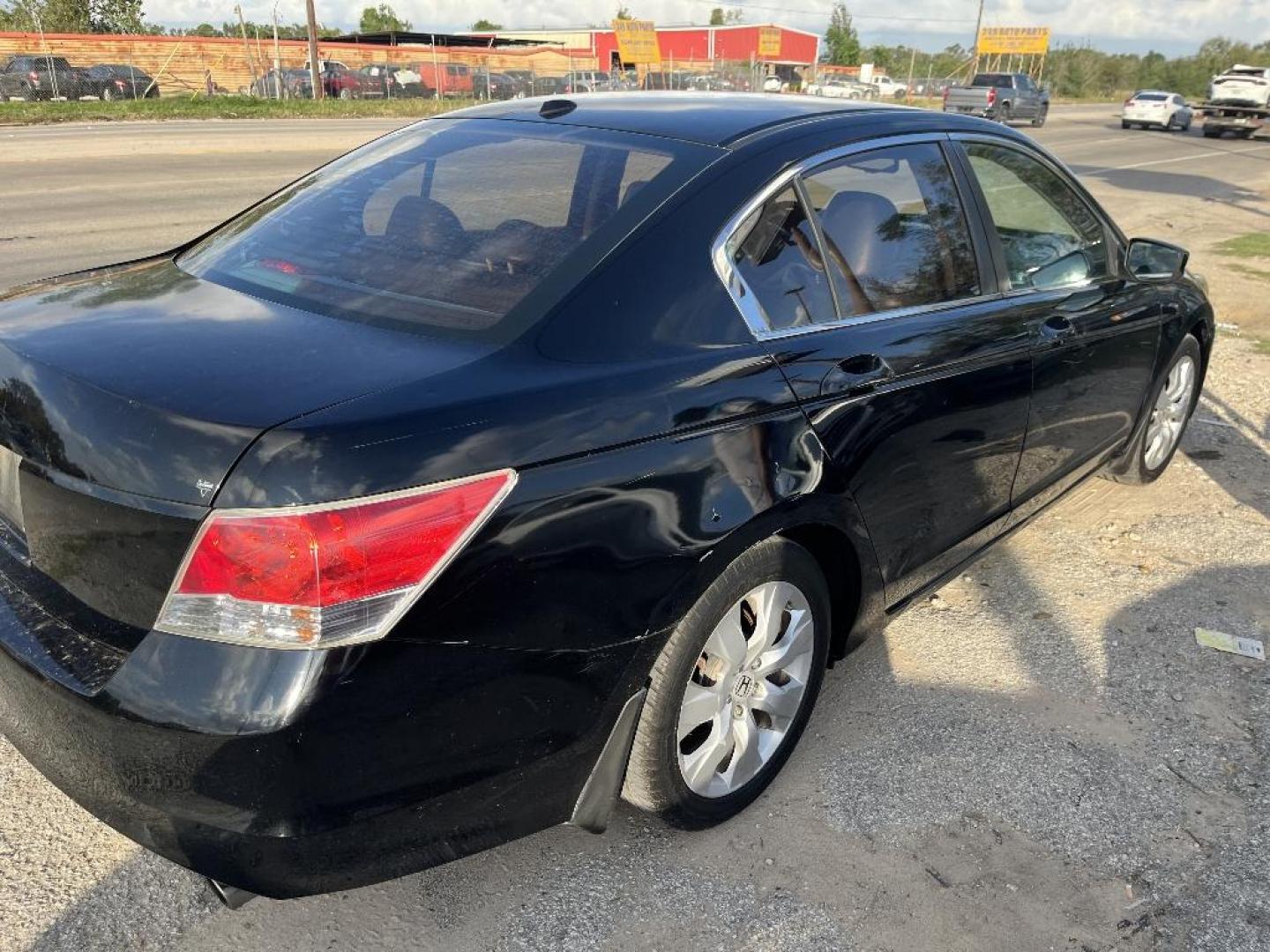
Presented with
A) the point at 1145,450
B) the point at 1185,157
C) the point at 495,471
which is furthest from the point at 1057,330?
the point at 1185,157

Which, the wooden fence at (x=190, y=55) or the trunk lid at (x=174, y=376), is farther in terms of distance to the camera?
the wooden fence at (x=190, y=55)

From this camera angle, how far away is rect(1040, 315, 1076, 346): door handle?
343cm

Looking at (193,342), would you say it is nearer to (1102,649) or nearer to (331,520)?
(331,520)

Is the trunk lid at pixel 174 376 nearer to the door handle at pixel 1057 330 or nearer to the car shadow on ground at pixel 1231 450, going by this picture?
the door handle at pixel 1057 330

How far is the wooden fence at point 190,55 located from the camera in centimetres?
3856

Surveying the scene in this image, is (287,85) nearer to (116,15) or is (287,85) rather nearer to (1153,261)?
(116,15)

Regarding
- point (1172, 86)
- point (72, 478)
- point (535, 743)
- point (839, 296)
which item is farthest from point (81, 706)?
point (1172, 86)

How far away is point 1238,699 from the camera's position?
131 inches

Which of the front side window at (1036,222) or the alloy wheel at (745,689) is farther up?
the front side window at (1036,222)

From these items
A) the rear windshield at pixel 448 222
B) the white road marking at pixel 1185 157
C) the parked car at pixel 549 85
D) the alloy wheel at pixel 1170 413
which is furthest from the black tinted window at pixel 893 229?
the parked car at pixel 549 85

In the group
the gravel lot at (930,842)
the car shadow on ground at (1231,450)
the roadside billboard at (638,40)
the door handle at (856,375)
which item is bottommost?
the car shadow on ground at (1231,450)

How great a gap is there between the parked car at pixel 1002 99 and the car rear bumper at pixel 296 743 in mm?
36352

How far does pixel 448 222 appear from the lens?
2738 millimetres

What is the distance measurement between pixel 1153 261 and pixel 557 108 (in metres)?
2.58
